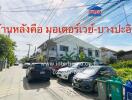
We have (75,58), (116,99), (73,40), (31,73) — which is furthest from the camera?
(73,40)

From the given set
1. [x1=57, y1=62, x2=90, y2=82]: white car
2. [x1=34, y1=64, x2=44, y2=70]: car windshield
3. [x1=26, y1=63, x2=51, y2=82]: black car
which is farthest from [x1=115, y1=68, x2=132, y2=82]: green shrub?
[x1=34, y1=64, x2=44, y2=70]: car windshield

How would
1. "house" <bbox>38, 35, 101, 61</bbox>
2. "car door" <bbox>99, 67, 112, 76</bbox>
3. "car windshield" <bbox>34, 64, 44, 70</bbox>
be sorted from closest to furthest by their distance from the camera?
"car door" <bbox>99, 67, 112, 76</bbox>
"car windshield" <bbox>34, 64, 44, 70</bbox>
"house" <bbox>38, 35, 101, 61</bbox>

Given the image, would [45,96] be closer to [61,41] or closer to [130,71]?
[130,71]

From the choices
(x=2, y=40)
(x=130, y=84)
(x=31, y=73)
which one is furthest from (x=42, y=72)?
(x=2, y=40)

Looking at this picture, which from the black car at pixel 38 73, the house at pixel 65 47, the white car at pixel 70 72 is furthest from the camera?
the house at pixel 65 47

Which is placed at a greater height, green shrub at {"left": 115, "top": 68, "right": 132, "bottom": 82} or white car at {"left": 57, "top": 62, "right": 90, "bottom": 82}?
white car at {"left": 57, "top": 62, "right": 90, "bottom": 82}

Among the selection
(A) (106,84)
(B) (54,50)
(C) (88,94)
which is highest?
(B) (54,50)

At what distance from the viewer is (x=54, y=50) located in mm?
58156

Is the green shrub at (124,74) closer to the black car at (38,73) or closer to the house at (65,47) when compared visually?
the black car at (38,73)

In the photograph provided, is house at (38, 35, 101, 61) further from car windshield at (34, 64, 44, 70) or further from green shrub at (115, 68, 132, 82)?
car windshield at (34, 64, 44, 70)

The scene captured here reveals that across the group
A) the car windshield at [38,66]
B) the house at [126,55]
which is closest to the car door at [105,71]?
the car windshield at [38,66]

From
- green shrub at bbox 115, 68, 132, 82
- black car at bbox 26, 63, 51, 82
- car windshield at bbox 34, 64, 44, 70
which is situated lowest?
green shrub at bbox 115, 68, 132, 82

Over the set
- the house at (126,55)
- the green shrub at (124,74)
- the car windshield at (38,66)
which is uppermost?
the house at (126,55)

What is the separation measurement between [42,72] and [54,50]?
4144 centimetres
